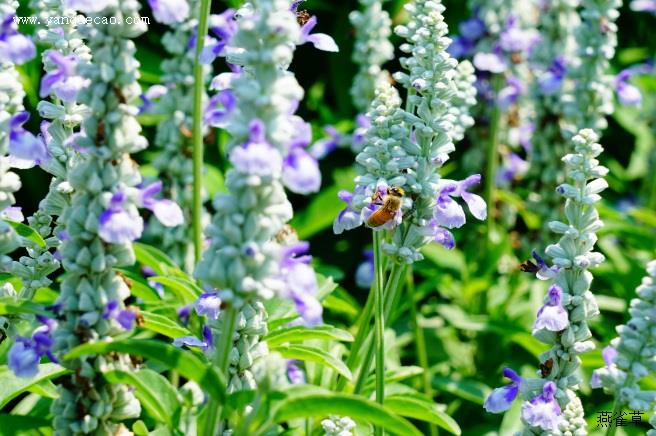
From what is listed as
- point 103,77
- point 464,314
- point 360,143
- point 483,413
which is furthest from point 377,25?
point 103,77

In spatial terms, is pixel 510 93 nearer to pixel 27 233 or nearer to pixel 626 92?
pixel 626 92

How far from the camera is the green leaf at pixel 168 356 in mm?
2434

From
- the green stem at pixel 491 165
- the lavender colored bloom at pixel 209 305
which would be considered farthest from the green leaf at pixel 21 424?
the green stem at pixel 491 165

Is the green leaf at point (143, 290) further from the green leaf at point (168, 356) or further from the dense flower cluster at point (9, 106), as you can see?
the green leaf at point (168, 356)

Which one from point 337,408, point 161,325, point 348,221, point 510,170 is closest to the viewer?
point 337,408

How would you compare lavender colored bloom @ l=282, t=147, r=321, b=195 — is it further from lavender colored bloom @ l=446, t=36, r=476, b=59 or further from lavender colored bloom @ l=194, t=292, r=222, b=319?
lavender colored bloom @ l=446, t=36, r=476, b=59

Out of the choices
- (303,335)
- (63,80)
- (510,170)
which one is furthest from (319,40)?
(510,170)

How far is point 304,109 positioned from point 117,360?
4.18m

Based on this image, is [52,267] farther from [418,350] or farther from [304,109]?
[304,109]

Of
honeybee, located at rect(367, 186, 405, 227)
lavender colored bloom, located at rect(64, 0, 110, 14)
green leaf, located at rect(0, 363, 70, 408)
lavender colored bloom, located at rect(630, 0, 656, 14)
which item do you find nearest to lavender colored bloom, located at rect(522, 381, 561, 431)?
honeybee, located at rect(367, 186, 405, 227)

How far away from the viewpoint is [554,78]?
5.72m

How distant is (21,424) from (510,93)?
381 cm

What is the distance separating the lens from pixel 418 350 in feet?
15.8

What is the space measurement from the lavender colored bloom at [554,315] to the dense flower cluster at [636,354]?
216 millimetres
